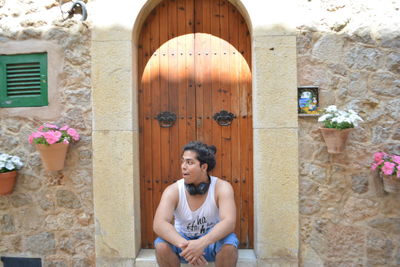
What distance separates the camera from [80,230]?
2.97 metres

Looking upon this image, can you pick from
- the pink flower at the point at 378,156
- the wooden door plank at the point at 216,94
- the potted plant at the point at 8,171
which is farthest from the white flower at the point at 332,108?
the potted plant at the point at 8,171

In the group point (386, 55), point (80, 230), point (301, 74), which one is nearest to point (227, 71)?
point (301, 74)

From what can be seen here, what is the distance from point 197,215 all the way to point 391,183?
1635mm

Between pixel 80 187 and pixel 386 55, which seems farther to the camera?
pixel 80 187

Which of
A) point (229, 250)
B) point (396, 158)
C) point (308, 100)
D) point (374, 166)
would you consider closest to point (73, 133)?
point (229, 250)

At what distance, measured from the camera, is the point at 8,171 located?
112 inches

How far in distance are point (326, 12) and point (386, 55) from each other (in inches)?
25.7

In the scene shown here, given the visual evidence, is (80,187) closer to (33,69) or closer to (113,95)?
(113,95)

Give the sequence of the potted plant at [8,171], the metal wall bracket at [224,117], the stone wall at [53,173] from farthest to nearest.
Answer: the metal wall bracket at [224,117]
the stone wall at [53,173]
the potted plant at [8,171]

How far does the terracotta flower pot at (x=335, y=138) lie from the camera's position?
2605mm

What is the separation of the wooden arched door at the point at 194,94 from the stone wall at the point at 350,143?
22.8 inches

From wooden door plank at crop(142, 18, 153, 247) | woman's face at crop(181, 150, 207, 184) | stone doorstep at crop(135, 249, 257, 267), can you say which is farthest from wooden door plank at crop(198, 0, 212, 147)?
stone doorstep at crop(135, 249, 257, 267)

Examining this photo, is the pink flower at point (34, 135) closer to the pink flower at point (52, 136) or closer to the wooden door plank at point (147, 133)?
the pink flower at point (52, 136)

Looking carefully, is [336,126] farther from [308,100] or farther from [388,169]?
[388,169]
